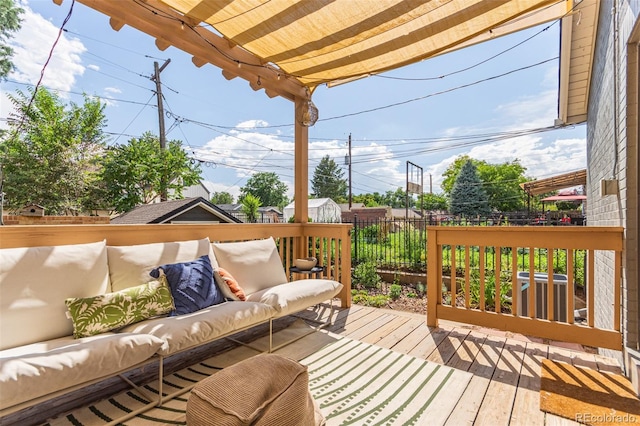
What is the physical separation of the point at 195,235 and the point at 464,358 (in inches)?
100

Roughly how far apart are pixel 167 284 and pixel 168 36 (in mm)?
2010

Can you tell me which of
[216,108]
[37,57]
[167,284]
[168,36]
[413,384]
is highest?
[216,108]

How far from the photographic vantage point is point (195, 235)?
2.96 meters

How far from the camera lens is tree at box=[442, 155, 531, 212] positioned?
24261 mm

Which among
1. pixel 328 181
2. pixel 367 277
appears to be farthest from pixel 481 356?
pixel 328 181

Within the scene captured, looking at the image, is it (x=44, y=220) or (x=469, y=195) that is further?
(x=469, y=195)

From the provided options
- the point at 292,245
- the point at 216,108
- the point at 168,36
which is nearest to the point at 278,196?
the point at 216,108

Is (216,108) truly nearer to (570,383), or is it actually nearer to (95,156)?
(95,156)

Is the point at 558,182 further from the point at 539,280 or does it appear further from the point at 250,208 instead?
the point at 250,208

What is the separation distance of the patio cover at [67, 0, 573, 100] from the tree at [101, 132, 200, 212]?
1392mm

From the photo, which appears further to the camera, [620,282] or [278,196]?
[278,196]

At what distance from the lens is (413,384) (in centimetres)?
200

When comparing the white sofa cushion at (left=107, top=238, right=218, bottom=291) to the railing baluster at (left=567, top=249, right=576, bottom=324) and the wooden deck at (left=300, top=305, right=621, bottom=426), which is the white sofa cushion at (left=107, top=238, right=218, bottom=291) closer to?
the wooden deck at (left=300, top=305, right=621, bottom=426)

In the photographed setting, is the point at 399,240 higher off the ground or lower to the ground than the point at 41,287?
lower
